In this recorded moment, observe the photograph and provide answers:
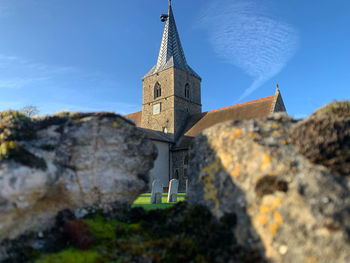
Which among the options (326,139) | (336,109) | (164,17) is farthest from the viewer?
(164,17)

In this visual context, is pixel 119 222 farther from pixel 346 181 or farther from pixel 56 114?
pixel 346 181

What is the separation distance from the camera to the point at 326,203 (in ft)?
12.6

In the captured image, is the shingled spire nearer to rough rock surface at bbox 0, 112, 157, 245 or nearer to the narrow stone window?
the narrow stone window

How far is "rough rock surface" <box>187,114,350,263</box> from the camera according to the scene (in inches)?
144

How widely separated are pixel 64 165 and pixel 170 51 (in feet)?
110

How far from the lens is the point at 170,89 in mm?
33500

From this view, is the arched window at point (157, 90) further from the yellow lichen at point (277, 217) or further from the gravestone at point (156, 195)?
the yellow lichen at point (277, 217)

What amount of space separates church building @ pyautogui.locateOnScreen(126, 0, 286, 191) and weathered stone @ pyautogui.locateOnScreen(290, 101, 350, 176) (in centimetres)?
2124

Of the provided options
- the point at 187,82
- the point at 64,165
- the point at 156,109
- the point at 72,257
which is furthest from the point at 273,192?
the point at 187,82

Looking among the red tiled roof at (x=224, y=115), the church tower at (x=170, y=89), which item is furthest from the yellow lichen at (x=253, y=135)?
the church tower at (x=170, y=89)

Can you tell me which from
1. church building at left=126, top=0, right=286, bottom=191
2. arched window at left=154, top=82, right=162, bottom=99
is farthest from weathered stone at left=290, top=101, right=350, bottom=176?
arched window at left=154, top=82, right=162, bottom=99

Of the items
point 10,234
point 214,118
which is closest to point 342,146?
point 10,234

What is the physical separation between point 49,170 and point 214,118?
1001 inches

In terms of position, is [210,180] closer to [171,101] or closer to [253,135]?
[253,135]
